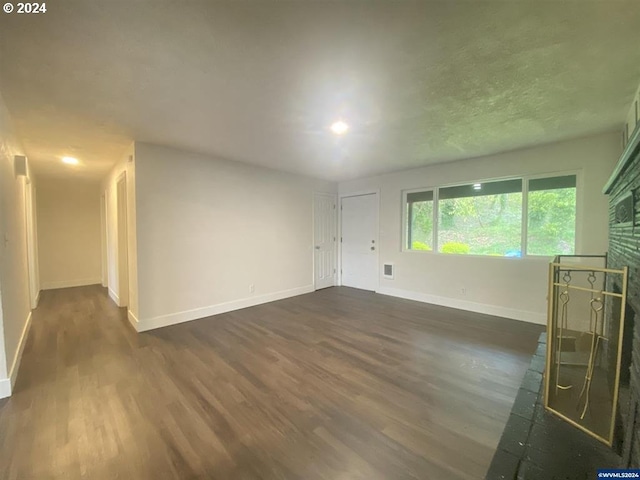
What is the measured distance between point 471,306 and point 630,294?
3.00 metres

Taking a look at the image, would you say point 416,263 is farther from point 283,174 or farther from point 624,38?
point 624,38

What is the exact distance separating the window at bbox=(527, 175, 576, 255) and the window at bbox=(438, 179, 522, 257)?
15 centimetres

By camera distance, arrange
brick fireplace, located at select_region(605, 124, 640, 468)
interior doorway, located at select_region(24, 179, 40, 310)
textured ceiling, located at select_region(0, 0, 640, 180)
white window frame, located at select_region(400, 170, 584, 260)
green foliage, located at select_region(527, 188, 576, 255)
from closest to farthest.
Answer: brick fireplace, located at select_region(605, 124, 640, 468) < textured ceiling, located at select_region(0, 0, 640, 180) < white window frame, located at select_region(400, 170, 584, 260) < green foliage, located at select_region(527, 188, 576, 255) < interior doorway, located at select_region(24, 179, 40, 310)

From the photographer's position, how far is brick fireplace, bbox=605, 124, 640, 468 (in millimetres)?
1183

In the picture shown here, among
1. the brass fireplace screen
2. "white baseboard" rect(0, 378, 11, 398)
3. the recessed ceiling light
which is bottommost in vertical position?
"white baseboard" rect(0, 378, 11, 398)

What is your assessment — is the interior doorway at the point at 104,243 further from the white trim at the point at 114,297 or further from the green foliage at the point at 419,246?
the green foliage at the point at 419,246

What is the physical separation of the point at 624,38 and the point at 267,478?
10.6ft

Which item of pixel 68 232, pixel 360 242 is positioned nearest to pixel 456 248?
pixel 360 242

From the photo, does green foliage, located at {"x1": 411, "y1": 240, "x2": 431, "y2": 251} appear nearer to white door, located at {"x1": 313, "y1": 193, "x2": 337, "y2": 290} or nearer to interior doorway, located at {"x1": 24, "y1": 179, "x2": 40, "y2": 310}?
white door, located at {"x1": 313, "y1": 193, "x2": 337, "y2": 290}

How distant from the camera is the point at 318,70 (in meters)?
1.81

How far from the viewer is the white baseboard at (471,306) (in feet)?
11.9

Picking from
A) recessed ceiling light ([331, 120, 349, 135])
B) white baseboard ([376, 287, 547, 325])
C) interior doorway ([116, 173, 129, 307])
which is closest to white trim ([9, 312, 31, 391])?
interior doorway ([116, 173, 129, 307])

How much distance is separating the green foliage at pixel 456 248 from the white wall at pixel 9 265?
540cm

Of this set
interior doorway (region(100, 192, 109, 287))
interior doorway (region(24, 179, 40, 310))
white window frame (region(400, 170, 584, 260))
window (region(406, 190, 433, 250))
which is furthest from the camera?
interior doorway (region(100, 192, 109, 287))
